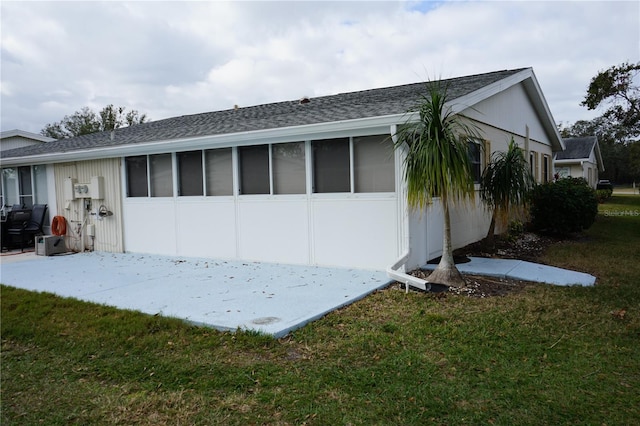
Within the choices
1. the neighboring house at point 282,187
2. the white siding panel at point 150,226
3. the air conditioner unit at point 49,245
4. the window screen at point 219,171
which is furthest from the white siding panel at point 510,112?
the air conditioner unit at point 49,245

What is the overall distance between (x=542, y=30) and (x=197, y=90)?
683 inches

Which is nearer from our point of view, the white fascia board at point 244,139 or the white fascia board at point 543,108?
the white fascia board at point 244,139

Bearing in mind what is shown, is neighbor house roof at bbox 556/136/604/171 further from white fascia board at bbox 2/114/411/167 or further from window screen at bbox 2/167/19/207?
window screen at bbox 2/167/19/207

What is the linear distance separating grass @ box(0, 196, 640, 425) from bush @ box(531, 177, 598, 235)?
5.05 m

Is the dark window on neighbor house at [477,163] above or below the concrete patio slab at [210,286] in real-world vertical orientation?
above

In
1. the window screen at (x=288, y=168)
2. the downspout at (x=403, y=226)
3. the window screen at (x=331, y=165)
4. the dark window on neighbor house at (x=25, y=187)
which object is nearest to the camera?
the downspout at (x=403, y=226)

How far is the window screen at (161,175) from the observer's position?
8922 mm

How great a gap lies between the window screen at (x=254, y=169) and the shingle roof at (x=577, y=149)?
89.1ft

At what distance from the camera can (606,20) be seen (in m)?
11.5

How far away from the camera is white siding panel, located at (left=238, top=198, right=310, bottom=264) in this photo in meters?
7.24

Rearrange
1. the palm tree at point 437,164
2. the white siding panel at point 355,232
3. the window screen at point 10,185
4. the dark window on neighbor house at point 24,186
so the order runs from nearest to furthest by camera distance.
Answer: the palm tree at point 437,164, the white siding panel at point 355,232, the dark window on neighbor house at point 24,186, the window screen at point 10,185

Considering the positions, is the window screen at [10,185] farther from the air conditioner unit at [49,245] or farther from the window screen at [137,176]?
the window screen at [137,176]

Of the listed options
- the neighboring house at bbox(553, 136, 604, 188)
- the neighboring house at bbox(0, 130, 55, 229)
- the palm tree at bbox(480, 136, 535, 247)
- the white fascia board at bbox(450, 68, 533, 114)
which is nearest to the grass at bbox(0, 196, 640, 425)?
the palm tree at bbox(480, 136, 535, 247)

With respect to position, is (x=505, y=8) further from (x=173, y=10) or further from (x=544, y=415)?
(x=544, y=415)
